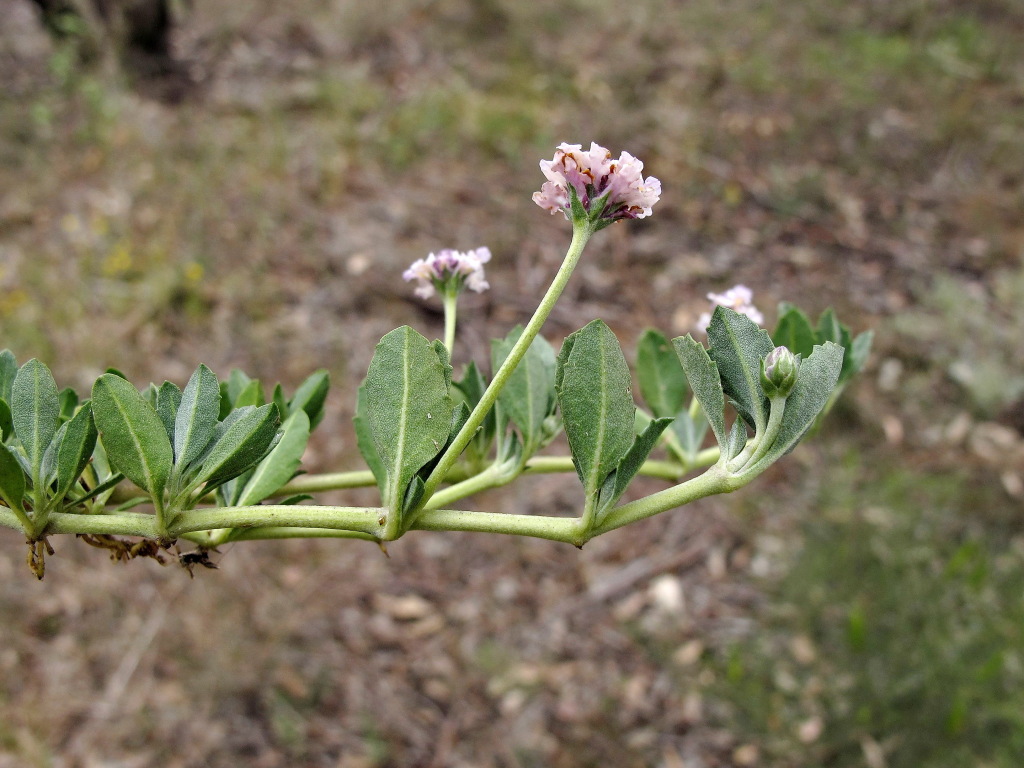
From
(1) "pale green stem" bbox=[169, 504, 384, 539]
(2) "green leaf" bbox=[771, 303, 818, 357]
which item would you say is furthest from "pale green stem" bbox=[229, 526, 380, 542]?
(2) "green leaf" bbox=[771, 303, 818, 357]

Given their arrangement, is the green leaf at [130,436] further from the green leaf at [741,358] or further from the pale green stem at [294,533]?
the green leaf at [741,358]

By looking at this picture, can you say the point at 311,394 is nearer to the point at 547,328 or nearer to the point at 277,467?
the point at 277,467

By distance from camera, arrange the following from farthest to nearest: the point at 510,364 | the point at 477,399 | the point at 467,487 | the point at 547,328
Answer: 1. the point at 547,328
2. the point at 477,399
3. the point at 467,487
4. the point at 510,364

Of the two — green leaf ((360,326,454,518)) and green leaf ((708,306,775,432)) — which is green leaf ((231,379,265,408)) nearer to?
green leaf ((360,326,454,518))

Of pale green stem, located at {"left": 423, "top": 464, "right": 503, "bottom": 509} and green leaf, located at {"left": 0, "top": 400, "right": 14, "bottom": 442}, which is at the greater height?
green leaf, located at {"left": 0, "top": 400, "right": 14, "bottom": 442}

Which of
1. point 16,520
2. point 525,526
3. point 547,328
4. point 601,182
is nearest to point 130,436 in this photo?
point 16,520

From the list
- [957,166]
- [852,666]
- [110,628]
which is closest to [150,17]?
[110,628]
